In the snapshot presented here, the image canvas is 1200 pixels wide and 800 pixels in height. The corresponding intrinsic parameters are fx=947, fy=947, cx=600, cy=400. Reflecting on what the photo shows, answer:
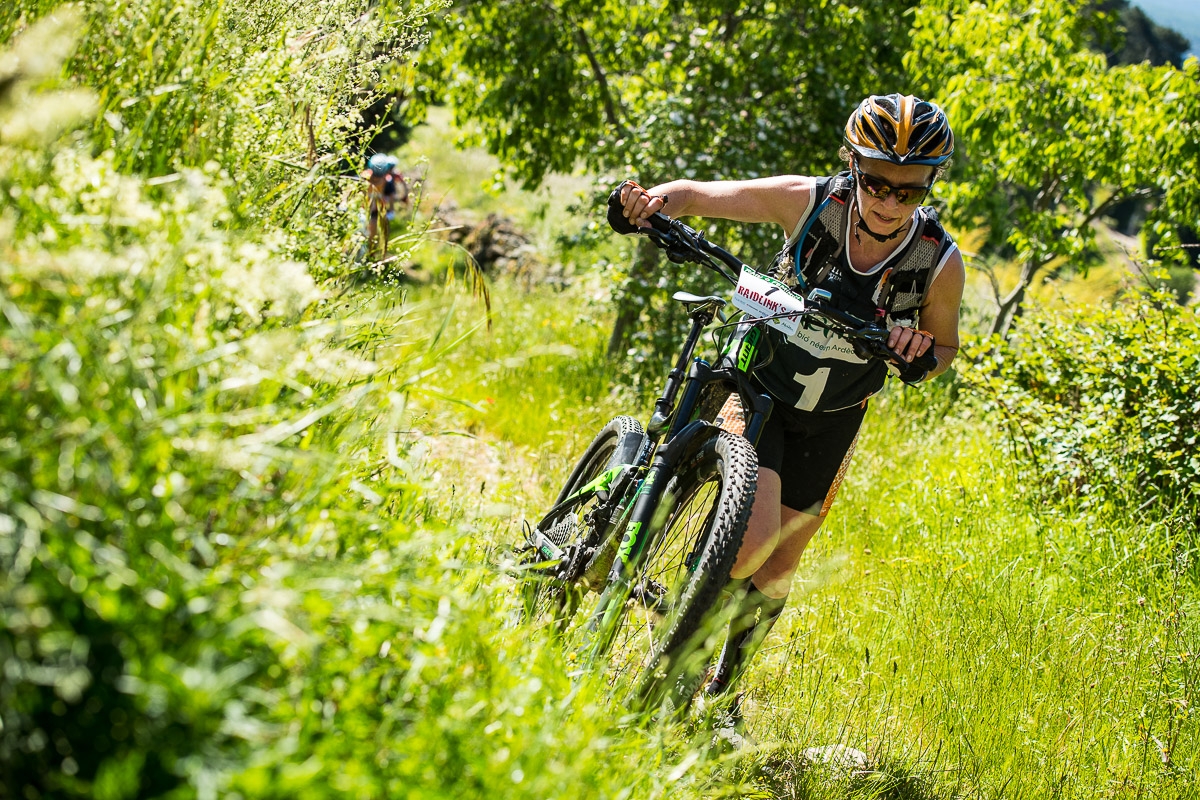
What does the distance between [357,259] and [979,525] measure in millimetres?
3665

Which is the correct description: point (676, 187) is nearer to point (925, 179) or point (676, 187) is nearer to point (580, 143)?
point (925, 179)

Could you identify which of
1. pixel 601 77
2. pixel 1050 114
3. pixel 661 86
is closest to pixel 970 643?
pixel 661 86

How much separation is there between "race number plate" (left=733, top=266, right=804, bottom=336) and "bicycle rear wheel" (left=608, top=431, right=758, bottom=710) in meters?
0.44

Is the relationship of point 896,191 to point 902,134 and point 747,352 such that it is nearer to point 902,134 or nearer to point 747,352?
point 902,134

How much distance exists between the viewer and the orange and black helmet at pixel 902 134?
3.28 metres

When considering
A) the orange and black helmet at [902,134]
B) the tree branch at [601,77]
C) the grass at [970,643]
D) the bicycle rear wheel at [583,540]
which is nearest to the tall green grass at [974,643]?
the grass at [970,643]

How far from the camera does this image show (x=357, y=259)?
131 inches

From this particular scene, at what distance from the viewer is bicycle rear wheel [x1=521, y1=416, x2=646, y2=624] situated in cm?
317

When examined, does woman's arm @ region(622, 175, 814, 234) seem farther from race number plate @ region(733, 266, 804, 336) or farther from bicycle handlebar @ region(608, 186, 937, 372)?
race number plate @ region(733, 266, 804, 336)

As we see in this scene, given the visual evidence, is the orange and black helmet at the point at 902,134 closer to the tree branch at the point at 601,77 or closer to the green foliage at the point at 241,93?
the green foliage at the point at 241,93

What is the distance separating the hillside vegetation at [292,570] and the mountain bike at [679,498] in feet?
0.98

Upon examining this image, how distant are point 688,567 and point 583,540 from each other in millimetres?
576

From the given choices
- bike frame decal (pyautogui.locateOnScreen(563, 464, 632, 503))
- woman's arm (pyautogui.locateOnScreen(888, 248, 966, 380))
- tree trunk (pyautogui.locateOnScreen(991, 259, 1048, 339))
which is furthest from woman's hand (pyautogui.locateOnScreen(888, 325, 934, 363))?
tree trunk (pyautogui.locateOnScreen(991, 259, 1048, 339))

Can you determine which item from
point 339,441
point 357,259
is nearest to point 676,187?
point 357,259
